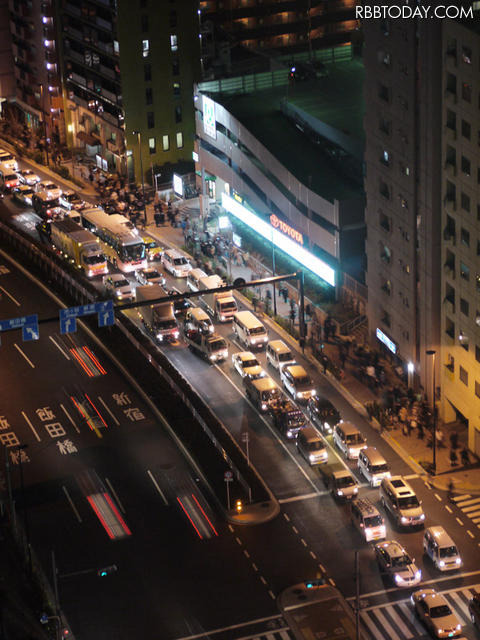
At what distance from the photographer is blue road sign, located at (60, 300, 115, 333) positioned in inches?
3268

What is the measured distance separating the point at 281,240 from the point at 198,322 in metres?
16.1

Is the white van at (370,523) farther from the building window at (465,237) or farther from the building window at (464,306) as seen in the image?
the building window at (465,237)

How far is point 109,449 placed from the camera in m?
92.5

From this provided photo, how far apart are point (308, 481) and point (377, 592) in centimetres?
1380

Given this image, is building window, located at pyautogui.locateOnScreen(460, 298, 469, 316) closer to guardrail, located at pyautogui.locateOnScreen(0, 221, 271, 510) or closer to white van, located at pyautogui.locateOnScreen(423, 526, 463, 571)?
white van, located at pyautogui.locateOnScreen(423, 526, 463, 571)

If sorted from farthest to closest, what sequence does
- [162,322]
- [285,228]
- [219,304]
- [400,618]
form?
[285,228], [219,304], [162,322], [400,618]

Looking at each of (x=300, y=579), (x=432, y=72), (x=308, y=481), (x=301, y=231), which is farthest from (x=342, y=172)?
(x=300, y=579)

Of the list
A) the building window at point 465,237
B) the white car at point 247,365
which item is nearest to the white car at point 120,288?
the white car at point 247,365

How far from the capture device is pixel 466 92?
278 ft

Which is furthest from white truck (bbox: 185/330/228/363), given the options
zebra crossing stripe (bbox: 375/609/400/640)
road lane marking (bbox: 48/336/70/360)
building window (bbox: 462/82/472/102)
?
zebra crossing stripe (bbox: 375/609/400/640)

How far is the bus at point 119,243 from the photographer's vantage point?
123500mm

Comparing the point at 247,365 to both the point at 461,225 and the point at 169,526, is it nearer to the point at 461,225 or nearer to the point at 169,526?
the point at 169,526

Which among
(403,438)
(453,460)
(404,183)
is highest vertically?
(404,183)

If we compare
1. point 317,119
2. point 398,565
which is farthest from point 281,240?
point 398,565
